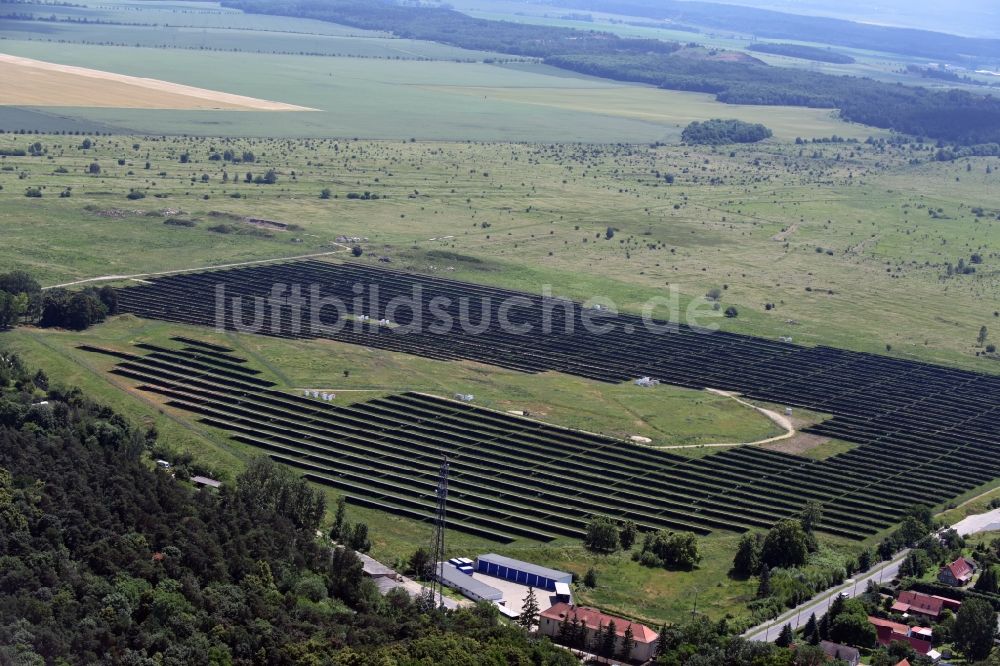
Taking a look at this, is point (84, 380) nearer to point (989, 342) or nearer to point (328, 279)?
point (328, 279)

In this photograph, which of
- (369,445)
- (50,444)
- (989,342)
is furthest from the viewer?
(989,342)

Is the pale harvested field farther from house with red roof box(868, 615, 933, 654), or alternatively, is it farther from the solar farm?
house with red roof box(868, 615, 933, 654)

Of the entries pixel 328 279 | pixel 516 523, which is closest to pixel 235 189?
pixel 328 279

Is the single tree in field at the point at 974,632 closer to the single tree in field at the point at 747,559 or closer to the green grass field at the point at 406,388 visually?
the single tree in field at the point at 747,559

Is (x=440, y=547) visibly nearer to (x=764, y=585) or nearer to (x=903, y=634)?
(x=764, y=585)

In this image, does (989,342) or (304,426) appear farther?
(989,342)
